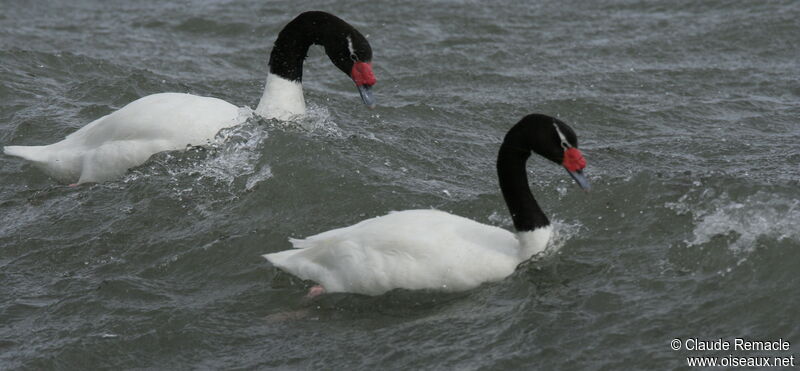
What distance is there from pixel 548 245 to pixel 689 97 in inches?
186

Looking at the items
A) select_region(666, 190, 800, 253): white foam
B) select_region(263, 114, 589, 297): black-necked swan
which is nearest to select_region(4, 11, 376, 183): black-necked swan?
select_region(263, 114, 589, 297): black-necked swan

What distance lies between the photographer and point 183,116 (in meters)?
8.05

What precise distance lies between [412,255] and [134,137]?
9.56 feet

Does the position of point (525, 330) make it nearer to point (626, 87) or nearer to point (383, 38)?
point (626, 87)

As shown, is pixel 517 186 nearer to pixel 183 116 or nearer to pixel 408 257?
pixel 408 257

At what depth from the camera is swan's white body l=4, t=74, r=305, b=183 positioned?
26.3ft

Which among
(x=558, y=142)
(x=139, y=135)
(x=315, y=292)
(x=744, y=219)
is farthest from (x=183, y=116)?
(x=744, y=219)

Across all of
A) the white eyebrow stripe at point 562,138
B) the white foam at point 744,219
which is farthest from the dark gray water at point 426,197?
the white eyebrow stripe at point 562,138

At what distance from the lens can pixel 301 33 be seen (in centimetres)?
873

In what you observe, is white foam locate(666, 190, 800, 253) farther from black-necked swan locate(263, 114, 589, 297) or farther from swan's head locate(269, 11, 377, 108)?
swan's head locate(269, 11, 377, 108)

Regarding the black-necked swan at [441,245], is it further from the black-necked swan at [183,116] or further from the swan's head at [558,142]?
the black-necked swan at [183,116]

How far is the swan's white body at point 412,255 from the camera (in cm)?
612

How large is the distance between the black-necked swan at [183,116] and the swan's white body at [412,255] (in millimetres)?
2008

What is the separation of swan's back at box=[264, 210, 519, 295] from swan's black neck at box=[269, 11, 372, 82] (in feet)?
7.71
